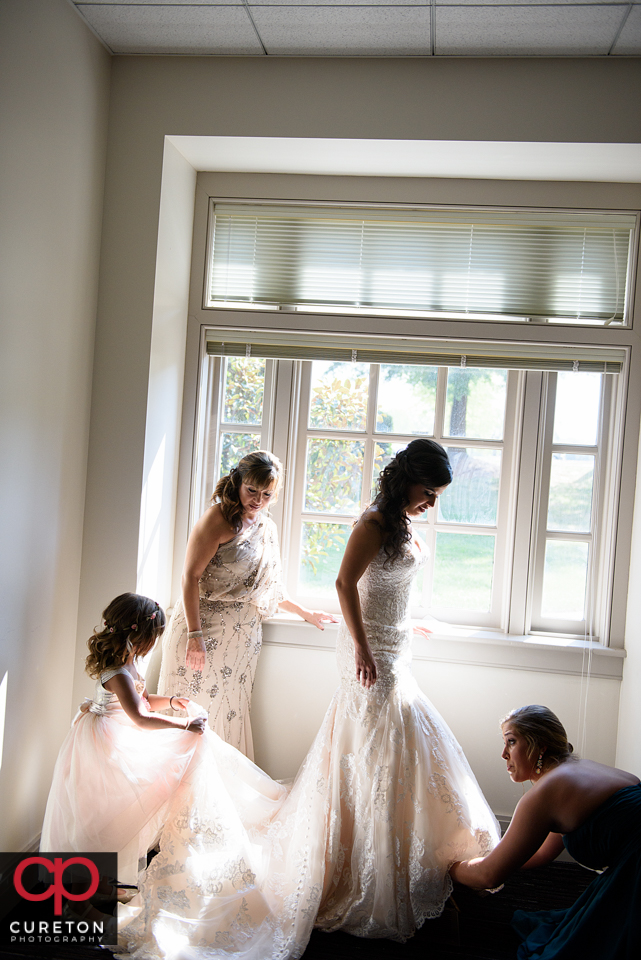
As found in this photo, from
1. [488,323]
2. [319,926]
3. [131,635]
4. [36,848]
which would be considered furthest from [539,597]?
[36,848]

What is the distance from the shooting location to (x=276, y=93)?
8.83 feet

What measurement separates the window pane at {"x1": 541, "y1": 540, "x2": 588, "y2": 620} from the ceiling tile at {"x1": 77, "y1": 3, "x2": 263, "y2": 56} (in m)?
2.45

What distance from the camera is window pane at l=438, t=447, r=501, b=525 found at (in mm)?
3104

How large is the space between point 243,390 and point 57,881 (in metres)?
2.07

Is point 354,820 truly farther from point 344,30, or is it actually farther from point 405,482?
point 344,30

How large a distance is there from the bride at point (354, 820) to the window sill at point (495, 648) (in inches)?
19.8

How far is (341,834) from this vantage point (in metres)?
2.29

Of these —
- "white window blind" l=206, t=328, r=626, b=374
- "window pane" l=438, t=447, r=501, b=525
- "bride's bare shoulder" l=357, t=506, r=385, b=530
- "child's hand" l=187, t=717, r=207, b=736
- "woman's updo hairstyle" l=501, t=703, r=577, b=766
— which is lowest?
"child's hand" l=187, t=717, r=207, b=736

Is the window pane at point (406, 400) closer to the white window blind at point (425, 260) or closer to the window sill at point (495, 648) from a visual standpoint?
the white window blind at point (425, 260)

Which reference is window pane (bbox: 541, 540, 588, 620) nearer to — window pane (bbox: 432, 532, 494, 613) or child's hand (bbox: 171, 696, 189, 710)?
window pane (bbox: 432, 532, 494, 613)

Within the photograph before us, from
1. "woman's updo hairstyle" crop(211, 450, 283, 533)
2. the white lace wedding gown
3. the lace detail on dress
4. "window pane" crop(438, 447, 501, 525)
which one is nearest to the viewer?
the white lace wedding gown

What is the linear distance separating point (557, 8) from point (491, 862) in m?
2.79

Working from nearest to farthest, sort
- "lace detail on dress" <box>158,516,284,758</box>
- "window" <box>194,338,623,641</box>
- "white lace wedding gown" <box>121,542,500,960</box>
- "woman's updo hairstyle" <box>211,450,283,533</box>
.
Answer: "white lace wedding gown" <box>121,542,500,960</box> < "woman's updo hairstyle" <box>211,450,283,533</box> < "lace detail on dress" <box>158,516,284,758</box> < "window" <box>194,338,623,641</box>

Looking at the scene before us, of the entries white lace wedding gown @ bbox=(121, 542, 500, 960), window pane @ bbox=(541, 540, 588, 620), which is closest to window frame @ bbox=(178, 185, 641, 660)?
window pane @ bbox=(541, 540, 588, 620)
